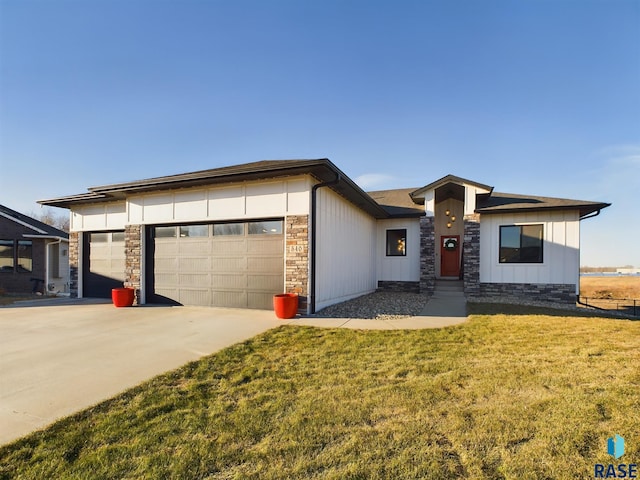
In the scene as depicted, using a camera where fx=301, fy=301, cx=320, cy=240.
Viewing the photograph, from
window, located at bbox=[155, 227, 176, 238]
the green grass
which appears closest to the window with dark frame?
window, located at bbox=[155, 227, 176, 238]

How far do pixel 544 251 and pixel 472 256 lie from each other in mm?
2527

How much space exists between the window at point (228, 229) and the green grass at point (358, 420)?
178 inches

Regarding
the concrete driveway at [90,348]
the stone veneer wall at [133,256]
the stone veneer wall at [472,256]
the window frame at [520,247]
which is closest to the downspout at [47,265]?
the concrete driveway at [90,348]

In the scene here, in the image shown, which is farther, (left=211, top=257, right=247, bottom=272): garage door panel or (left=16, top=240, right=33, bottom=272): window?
(left=16, top=240, right=33, bottom=272): window

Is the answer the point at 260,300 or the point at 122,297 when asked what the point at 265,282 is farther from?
the point at 122,297

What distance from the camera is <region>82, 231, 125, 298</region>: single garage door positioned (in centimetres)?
1134

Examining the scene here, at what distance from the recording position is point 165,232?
986 cm

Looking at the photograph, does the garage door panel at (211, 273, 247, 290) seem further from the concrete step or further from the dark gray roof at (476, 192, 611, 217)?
the dark gray roof at (476, 192, 611, 217)

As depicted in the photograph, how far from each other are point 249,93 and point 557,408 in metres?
10.9

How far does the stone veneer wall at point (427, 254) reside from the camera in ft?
41.2

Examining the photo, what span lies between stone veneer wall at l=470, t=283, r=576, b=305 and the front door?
2.53m

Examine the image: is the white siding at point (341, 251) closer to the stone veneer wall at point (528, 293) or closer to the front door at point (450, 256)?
the front door at point (450, 256)

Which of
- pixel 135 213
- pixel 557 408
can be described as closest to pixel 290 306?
pixel 557 408

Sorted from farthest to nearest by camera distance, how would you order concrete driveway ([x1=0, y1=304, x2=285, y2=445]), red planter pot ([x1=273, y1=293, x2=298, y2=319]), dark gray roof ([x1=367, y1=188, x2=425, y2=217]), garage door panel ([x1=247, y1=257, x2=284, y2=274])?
dark gray roof ([x1=367, y1=188, x2=425, y2=217]), garage door panel ([x1=247, y1=257, x2=284, y2=274]), red planter pot ([x1=273, y1=293, x2=298, y2=319]), concrete driveway ([x1=0, y1=304, x2=285, y2=445])
